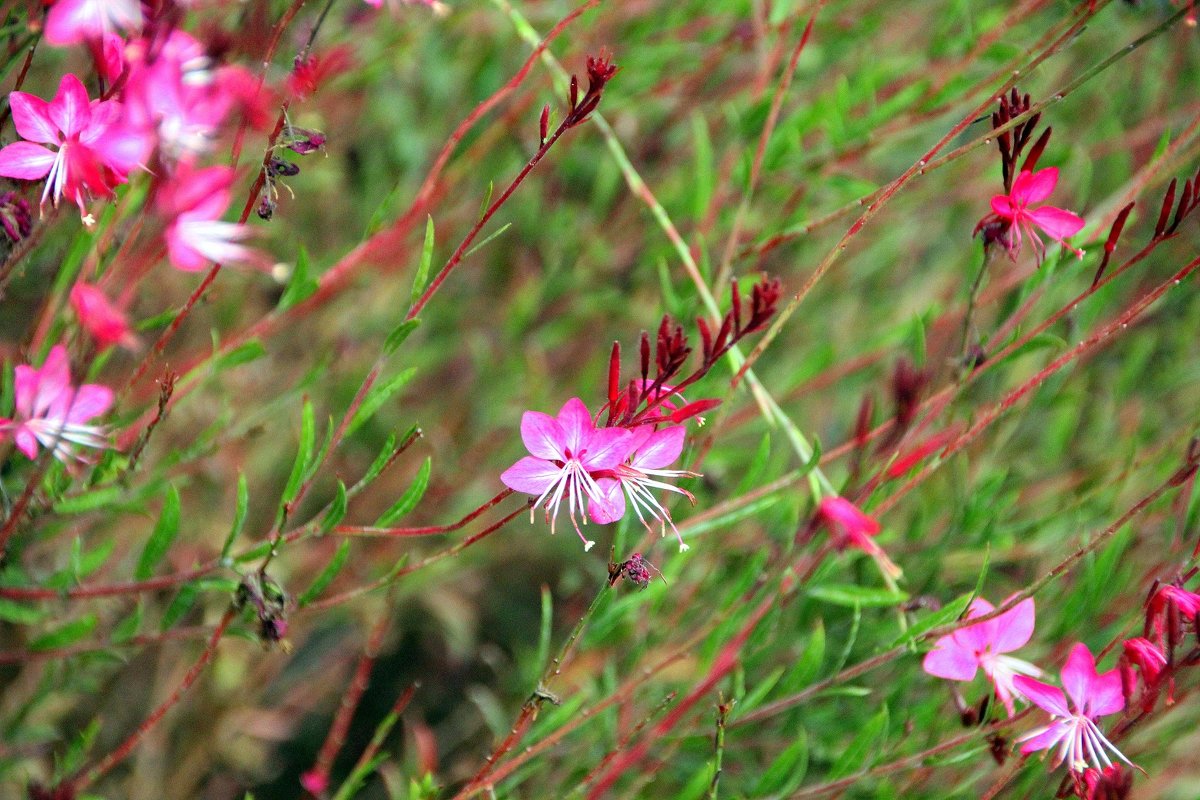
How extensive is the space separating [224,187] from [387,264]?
87cm

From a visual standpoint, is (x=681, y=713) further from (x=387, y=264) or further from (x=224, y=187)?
(x=387, y=264)

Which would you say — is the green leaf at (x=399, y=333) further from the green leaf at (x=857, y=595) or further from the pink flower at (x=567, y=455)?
the green leaf at (x=857, y=595)

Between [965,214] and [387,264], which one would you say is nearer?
[387,264]

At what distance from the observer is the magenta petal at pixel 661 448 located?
2.21ft

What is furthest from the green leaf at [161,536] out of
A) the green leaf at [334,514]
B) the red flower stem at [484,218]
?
the red flower stem at [484,218]

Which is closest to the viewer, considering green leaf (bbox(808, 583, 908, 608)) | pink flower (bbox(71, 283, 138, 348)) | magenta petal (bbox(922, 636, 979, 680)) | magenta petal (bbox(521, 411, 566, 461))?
pink flower (bbox(71, 283, 138, 348))

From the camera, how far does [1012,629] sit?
2.67 feet

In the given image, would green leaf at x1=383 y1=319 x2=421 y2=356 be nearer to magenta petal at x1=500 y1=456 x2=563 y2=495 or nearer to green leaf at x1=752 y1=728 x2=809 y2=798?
magenta petal at x1=500 y1=456 x2=563 y2=495

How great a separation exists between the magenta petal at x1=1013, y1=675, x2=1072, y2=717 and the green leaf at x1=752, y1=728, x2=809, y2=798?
0.21 m

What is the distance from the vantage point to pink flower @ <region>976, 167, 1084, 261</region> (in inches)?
30.1

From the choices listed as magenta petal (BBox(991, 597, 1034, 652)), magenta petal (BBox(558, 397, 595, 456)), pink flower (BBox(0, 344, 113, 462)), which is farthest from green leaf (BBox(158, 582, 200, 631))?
magenta petal (BBox(991, 597, 1034, 652))

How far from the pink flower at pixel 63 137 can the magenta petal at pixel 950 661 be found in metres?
0.67

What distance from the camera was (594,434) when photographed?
2.18 feet

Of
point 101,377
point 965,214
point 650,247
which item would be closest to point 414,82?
point 650,247
